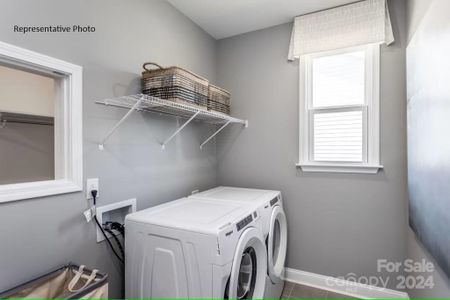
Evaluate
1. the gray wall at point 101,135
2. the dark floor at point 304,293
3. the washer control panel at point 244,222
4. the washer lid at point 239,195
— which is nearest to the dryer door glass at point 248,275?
the washer control panel at point 244,222

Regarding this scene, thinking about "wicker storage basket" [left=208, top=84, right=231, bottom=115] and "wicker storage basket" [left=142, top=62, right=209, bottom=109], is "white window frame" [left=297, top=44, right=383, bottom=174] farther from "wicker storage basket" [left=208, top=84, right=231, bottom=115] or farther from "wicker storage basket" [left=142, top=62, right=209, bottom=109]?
"wicker storage basket" [left=142, top=62, right=209, bottom=109]

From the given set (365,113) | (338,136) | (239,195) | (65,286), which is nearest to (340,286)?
(239,195)

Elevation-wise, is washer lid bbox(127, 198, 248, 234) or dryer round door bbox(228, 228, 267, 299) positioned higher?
washer lid bbox(127, 198, 248, 234)

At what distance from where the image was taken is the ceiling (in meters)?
2.08

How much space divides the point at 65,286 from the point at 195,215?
0.74 m

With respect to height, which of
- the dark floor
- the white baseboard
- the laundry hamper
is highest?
the laundry hamper

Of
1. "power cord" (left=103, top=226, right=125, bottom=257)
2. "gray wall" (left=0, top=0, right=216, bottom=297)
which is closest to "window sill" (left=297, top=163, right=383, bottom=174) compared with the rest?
"gray wall" (left=0, top=0, right=216, bottom=297)

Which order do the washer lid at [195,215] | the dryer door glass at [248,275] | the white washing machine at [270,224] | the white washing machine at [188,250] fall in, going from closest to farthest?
the white washing machine at [188,250]
the washer lid at [195,215]
the dryer door glass at [248,275]
the white washing machine at [270,224]

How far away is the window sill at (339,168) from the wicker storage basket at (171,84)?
1245mm

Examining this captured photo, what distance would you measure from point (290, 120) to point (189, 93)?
3.75 feet

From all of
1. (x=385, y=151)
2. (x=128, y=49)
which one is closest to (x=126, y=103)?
(x=128, y=49)

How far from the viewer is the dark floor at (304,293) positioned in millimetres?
2139

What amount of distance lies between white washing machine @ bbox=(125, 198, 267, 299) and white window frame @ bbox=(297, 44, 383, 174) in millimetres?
1050

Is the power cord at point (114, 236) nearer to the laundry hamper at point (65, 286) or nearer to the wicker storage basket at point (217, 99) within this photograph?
the laundry hamper at point (65, 286)
